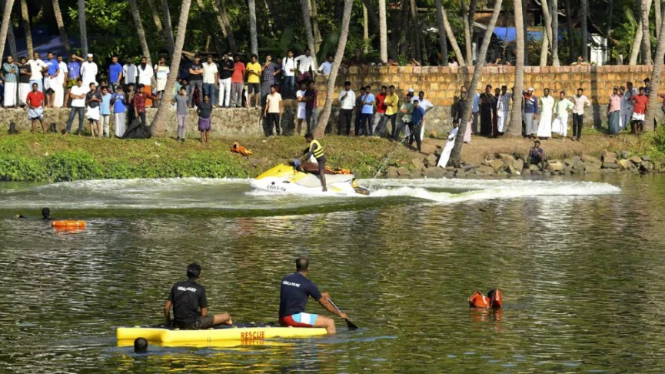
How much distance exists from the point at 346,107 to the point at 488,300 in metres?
24.9

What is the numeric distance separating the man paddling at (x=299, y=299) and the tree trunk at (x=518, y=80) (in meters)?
27.4

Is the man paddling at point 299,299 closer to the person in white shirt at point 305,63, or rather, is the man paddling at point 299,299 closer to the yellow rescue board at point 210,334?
the yellow rescue board at point 210,334

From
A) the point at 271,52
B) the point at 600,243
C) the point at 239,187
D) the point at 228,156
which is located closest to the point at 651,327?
the point at 600,243

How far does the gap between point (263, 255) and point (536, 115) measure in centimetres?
2272

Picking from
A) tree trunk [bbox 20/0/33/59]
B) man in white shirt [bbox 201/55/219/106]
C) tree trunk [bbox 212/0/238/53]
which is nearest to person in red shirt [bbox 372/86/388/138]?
man in white shirt [bbox 201/55/219/106]

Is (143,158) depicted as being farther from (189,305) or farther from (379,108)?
(189,305)

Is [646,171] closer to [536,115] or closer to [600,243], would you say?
[536,115]

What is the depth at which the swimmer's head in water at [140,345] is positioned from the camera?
20109 millimetres

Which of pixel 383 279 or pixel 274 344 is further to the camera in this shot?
pixel 383 279

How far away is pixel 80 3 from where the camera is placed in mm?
47281

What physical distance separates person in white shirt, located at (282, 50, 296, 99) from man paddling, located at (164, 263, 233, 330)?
87.4ft

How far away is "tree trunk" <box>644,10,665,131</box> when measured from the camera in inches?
1948

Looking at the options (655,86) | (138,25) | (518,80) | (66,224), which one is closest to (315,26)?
(138,25)

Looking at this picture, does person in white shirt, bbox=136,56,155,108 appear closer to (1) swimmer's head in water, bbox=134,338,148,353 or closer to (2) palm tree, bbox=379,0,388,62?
(2) palm tree, bbox=379,0,388,62
